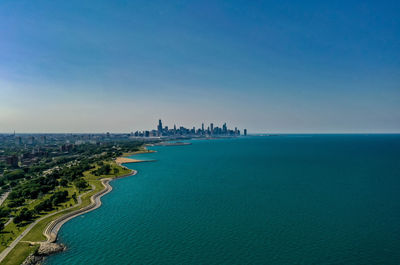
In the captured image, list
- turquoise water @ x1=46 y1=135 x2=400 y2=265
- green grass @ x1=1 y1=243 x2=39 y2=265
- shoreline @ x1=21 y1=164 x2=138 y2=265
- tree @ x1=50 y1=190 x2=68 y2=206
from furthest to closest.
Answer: tree @ x1=50 y1=190 x2=68 y2=206
turquoise water @ x1=46 y1=135 x2=400 y2=265
shoreline @ x1=21 y1=164 x2=138 y2=265
green grass @ x1=1 y1=243 x2=39 y2=265

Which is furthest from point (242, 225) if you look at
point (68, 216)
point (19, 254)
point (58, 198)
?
point (58, 198)

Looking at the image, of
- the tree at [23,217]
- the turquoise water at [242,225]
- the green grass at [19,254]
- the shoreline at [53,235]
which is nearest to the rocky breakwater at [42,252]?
the shoreline at [53,235]

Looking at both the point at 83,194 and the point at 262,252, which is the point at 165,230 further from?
the point at 83,194

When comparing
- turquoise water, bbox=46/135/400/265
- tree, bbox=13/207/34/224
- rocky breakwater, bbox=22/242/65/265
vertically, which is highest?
tree, bbox=13/207/34/224

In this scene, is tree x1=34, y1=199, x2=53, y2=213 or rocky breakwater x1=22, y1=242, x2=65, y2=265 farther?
tree x1=34, y1=199, x2=53, y2=213

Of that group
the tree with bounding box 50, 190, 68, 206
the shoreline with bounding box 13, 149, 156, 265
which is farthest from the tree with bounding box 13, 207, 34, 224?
the tree with bounding box 50, 190, 68, 206

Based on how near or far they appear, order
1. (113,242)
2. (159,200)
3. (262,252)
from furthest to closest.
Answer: (159,200) → (113,242) → (262,252)

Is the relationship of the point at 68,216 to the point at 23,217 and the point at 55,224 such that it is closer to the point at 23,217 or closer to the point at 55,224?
the point at 55,224

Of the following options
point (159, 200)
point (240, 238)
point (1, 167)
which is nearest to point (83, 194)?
point (159, 200)

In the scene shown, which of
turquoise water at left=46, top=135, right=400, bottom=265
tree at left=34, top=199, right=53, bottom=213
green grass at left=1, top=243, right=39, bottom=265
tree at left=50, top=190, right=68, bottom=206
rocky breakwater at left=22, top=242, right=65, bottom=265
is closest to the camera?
green grass at left=1, top=243, right=39, bottom=265

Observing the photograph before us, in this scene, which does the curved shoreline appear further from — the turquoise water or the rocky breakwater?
the rocky breakwater

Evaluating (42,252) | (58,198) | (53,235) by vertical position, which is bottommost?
(42,252)
